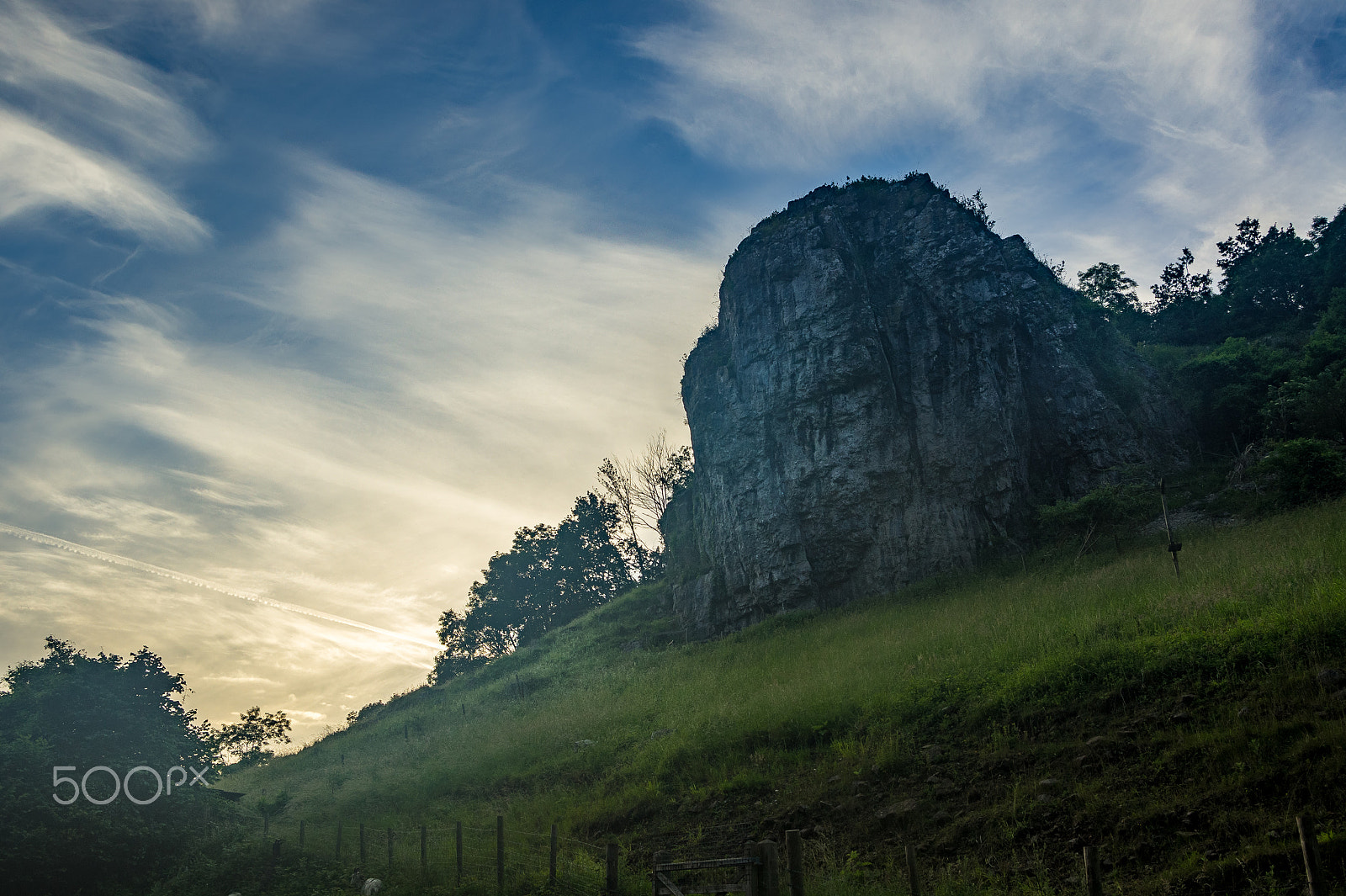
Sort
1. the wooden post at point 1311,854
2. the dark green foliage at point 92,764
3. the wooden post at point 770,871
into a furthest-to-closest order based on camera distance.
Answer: the dark green foliage at point 92,764, the wooden post at point 770,871, the wooden post at point 1311,854

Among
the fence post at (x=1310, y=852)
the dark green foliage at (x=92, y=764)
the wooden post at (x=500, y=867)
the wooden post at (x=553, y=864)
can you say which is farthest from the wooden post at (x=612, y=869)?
the dark green foliage at (x=92, y=764)

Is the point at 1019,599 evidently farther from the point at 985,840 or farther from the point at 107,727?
the point at 107,727

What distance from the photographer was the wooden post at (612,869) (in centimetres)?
1104

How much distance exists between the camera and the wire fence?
42.1ft

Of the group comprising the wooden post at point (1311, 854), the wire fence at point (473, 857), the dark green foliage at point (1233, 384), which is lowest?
the wire fence at point (473, 857)

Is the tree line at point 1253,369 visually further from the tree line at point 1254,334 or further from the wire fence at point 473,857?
the wire fence at point 473,857

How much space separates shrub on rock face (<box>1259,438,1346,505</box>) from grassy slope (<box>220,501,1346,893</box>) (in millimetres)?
2034

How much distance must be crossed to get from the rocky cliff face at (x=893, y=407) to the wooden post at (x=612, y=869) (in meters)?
24.2

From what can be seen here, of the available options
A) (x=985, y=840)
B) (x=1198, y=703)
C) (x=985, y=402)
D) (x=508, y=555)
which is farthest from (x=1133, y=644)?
(x=508, y=555)

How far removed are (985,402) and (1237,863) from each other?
92.6ft

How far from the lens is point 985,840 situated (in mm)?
10852

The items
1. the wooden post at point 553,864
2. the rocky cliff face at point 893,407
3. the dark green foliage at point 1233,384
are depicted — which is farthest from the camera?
the dark green foliage at point 1233,384

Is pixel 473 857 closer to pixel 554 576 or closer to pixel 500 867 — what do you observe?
pixel 500 867

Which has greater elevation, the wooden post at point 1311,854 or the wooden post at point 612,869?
the wooden post at point 1311,854
